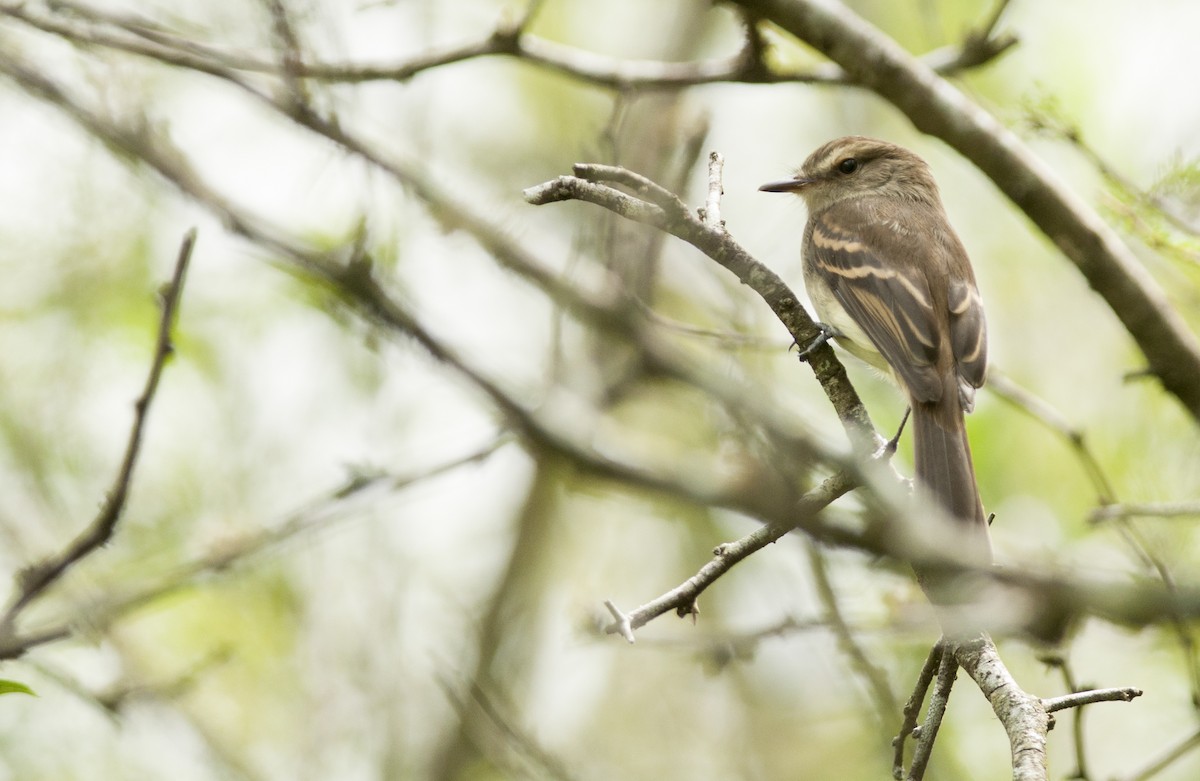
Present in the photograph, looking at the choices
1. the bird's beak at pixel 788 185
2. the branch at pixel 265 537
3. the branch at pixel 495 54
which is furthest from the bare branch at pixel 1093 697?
the bird's beak at pixel 788 185

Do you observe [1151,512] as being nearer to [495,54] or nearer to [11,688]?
[495,54]

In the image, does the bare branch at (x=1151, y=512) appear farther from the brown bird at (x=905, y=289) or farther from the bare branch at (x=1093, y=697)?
the bare branch at (x=1093, y=697)

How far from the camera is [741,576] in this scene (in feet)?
24.2

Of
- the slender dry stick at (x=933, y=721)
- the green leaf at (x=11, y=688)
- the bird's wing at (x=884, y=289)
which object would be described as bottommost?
the green leaf at (x=11, y=688)

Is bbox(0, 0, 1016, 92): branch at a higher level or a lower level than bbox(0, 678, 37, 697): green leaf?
higher

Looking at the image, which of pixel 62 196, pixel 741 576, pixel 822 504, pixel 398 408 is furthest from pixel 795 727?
pixel 62 196

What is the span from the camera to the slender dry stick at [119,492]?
8.61 feet

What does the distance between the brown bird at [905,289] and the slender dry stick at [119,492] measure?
173 cm

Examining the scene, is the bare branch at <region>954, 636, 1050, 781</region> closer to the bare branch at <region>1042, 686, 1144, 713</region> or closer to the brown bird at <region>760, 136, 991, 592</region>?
the bare branch at <region>1042, 686, 1144, 713</region>

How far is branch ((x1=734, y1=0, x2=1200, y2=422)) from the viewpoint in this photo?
453cm

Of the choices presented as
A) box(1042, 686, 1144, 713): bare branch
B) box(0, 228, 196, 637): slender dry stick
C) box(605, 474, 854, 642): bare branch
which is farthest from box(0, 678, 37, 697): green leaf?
box(1042, 686, 1144, 713): bare branch

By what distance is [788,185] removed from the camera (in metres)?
5.98

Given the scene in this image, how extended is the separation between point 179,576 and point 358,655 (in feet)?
7.02

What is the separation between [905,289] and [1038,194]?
2.09 ft
